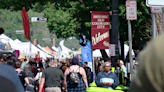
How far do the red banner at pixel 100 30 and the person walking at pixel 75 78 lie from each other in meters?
3.25

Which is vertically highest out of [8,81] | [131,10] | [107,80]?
[131,10]

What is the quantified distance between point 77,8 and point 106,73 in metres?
11.6

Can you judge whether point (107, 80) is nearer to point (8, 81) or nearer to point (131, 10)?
point (131, 10)

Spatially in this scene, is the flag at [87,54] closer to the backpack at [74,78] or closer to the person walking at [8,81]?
the backpack at [74,78]

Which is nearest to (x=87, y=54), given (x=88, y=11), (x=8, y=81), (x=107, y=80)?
(x=88, y=11)

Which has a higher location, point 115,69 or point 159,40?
point 159,40

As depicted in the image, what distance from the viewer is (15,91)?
2588 millimetres

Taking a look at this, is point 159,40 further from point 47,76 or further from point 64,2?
point 64,2

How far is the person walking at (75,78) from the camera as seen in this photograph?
10.1 meters

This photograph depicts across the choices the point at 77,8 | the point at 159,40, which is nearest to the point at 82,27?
the point at 77,8

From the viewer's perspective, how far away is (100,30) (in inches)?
547

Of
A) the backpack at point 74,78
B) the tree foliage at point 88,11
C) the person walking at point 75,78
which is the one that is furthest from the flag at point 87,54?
the backpack at point 74,78

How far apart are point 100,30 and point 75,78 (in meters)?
4.18

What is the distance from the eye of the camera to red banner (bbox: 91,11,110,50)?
13.7 meters
